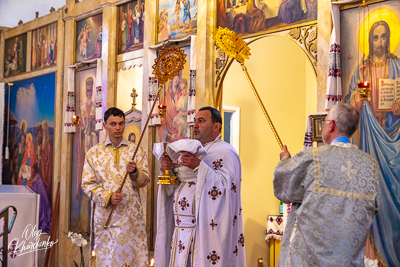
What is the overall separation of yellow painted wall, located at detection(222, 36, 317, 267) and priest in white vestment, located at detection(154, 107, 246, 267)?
3730 mm

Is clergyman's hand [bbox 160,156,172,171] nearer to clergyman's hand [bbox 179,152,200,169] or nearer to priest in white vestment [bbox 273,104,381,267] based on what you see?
clergyman's hand [bbox 179,152,200,169]

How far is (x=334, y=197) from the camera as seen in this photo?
12.4 ft

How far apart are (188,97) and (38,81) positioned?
4.68 meters

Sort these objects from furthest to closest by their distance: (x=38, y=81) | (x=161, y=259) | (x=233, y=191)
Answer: (x=38, y=81)
(x=161, y=259)
(x=233, y=191)

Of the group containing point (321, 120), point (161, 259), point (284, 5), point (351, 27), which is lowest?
point (161, 259)

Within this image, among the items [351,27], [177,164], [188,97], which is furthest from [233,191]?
[188,97]

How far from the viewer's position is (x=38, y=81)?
11000 millimetres

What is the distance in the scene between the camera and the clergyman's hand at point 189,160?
4906mm

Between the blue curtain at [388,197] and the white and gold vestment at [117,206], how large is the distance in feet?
8.52

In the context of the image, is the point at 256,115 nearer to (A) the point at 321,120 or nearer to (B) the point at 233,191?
(A) the point at 321,120

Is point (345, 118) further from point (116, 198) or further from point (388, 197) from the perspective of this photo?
point (116, 198)

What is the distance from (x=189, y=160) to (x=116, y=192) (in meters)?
1.50

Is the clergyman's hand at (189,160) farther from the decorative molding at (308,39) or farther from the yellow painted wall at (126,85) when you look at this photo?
the yellow painted wall at (126,85)

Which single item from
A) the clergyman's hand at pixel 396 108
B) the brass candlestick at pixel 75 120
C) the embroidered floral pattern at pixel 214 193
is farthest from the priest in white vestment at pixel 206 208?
the brass candlestick at pixel 75 120
